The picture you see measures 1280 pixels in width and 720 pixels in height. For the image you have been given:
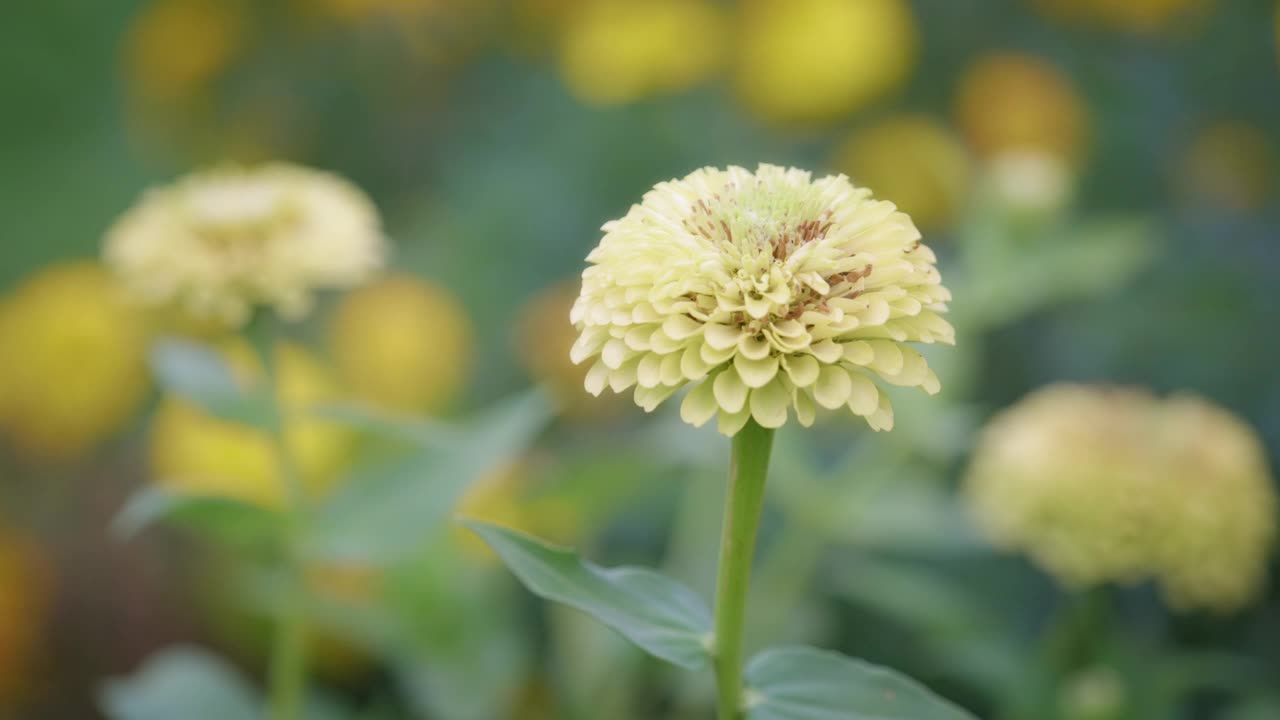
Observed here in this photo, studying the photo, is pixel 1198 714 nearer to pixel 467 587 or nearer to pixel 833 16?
pixel 467 587

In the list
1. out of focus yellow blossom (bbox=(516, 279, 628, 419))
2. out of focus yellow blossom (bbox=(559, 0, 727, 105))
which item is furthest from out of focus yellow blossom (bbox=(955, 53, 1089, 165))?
out of focus yellow blossom (bbox=(516, 279, 628, 419))

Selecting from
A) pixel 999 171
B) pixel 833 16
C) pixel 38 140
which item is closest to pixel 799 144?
pixel 833 16

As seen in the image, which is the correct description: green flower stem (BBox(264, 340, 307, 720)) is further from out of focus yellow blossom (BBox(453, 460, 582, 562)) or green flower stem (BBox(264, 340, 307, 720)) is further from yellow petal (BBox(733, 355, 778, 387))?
yellow petal (BBox(733, 355, 778, 387))

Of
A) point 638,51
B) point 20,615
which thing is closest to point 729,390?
point 20,615

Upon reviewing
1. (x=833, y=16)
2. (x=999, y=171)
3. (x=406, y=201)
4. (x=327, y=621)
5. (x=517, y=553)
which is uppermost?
(x=833, y=16)

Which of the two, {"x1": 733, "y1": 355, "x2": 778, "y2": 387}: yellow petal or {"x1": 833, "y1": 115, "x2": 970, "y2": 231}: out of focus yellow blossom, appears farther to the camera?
{"x1": 833, "y1": 115, "x2": 970, "y2": 231}: out of focus yellow blossom

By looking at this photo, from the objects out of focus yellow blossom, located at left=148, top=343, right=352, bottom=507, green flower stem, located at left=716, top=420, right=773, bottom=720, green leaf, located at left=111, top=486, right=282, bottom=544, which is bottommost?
green flower stem, located at left=716, top=420, right=773, bottom=720
